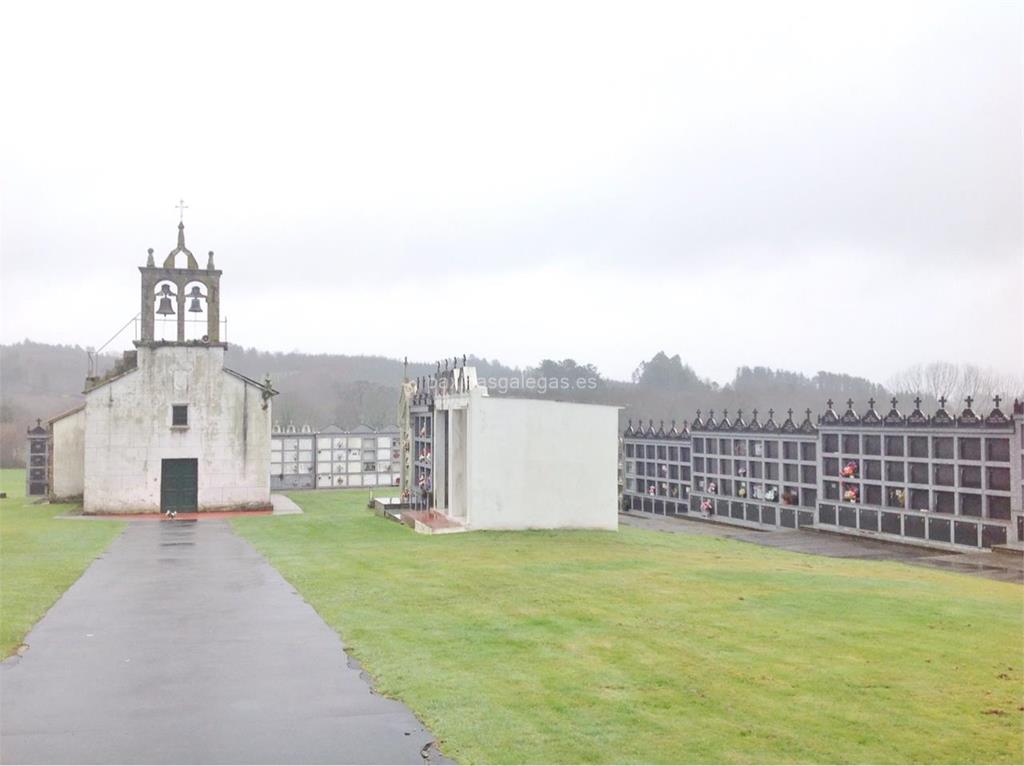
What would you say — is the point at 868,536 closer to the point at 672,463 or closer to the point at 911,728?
the point at 672,463

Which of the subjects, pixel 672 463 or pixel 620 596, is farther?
pixel 672 463

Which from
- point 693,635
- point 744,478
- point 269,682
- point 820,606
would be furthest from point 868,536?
point 269,682

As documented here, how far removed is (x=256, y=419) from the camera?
3062cm

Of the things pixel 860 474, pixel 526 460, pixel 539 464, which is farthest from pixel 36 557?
pixel 860 474

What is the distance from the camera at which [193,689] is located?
782 cm

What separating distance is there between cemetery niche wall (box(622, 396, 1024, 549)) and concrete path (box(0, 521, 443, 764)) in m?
15.3

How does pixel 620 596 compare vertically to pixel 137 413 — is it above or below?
below

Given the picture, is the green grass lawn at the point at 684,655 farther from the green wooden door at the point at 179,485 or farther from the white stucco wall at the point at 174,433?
the green wooden door at the point at 179,485

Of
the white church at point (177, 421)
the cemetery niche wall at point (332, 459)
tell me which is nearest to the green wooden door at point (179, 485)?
the white church at point (177, 421)

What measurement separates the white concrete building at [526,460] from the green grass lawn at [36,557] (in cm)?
824

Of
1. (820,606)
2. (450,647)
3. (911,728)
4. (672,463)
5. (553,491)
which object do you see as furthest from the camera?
(672,463)

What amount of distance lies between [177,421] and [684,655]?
24.8 meters

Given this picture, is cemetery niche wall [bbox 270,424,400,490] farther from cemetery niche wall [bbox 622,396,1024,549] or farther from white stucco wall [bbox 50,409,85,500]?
cemetery niche wall [bbox 622,396,1024,549]

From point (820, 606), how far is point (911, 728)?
4772 millimetres
